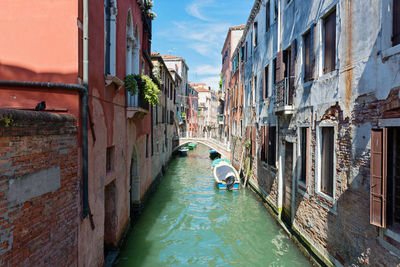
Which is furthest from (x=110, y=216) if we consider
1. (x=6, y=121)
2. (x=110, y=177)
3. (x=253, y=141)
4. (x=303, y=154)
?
(x=253, y=141)

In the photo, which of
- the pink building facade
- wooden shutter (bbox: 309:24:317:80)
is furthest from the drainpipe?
wooden shutter (bbox: 309:24:317:80)

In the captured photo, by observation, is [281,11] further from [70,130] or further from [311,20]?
[70,130]

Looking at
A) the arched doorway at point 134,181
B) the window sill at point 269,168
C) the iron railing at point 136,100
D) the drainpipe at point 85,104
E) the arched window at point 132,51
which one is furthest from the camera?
the window sill at point 269,168

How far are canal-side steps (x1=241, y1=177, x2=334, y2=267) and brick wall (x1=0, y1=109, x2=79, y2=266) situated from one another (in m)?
4.48

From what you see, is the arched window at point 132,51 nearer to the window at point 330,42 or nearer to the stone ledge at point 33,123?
the stone ledge at point 33,123

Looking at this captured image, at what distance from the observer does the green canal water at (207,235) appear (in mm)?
6520

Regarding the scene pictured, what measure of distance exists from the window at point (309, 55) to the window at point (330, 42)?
16.6 inches

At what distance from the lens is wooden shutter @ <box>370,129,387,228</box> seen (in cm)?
369

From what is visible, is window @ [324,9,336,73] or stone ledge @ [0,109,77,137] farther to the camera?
window @ [324,9,336,73]

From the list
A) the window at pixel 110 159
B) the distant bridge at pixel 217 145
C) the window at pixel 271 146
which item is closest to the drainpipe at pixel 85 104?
the window at pixel 110 159

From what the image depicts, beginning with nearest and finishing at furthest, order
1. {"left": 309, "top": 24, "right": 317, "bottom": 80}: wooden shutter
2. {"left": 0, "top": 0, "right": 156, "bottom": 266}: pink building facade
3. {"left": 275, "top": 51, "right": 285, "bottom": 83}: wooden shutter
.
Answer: {"left": 0, "top": 0, "right": 156, "bottom": 266}: pink building facade, {"left": 309, "top": 24, "right": 317, "bottom": 80}: wooden shutter, {"left": 275, "top": 51, "right": 285, "bottom": 83}: wooden shutter

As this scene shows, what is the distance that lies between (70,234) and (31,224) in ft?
2.83

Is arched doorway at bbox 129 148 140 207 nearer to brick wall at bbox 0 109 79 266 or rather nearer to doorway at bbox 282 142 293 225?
doorway at bbox 282 142 293 225

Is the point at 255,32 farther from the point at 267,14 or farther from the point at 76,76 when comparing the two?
the point at 76,76
